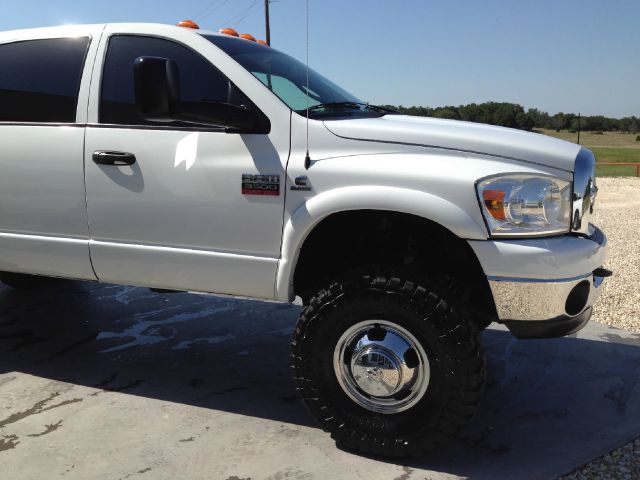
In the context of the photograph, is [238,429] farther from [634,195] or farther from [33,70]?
[634,195]

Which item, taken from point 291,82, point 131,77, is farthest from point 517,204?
point 131,77

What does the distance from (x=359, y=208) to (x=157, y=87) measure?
1001 mm

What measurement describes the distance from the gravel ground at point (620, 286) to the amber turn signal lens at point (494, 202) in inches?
45.5

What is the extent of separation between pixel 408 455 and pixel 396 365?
0.41 metres

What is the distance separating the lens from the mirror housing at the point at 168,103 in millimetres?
2541

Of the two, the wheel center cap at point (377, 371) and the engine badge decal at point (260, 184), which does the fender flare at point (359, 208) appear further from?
the wheel center cap at point (377, 371)

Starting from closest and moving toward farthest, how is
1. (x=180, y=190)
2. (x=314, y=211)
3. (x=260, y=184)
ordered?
(x=314, y=211), (x=260, y=184), (x=180, y=190)

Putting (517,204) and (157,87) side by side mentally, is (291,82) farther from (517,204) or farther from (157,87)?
(517,204)

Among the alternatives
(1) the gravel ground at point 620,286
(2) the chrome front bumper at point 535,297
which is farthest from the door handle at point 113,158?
(1) the gravel ground at point 620,286

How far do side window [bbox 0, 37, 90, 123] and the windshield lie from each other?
30.7 inches

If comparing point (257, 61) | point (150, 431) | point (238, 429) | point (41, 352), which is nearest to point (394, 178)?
point (257, 61)

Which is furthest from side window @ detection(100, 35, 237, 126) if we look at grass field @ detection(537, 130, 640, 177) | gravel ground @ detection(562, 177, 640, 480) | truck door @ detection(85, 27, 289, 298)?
grass field @ detection(537, 130, 640, 177)

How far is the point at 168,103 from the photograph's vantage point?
8.49 ft

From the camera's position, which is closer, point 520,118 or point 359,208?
point 359,208
